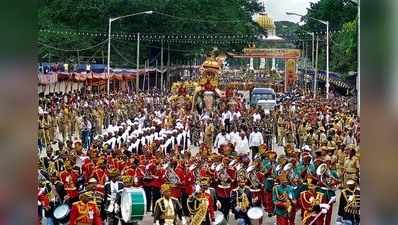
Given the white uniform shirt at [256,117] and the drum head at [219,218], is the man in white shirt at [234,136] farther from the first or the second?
the drum head at [219,218]

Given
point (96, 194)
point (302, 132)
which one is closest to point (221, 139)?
point (302, 132)

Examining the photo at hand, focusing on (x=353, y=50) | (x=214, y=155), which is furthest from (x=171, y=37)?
(x=353, y=50)

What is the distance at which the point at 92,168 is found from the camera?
8.48 m

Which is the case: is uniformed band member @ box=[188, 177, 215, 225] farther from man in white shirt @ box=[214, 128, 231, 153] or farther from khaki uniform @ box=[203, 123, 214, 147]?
khaki uniform @ box=[203, 123, 214, 147]

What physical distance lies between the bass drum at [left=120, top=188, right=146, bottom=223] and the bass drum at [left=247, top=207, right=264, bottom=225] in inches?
45.1

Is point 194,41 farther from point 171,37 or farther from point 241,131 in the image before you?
point 241,131

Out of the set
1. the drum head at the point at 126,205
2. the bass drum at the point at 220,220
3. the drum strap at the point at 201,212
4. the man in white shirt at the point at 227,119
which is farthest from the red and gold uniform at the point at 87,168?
the man in white shirt at the point at 227,119

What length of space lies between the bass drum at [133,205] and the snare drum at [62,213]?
577 mm

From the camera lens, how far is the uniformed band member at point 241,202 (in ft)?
26.1

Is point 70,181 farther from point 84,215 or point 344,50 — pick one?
point 344,50

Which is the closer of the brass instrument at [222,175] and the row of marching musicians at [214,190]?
the row of marching musicians at [214,190]

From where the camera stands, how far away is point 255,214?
7.92m

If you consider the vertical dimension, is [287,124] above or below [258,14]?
below

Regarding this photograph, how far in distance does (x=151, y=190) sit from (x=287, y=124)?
230cm
